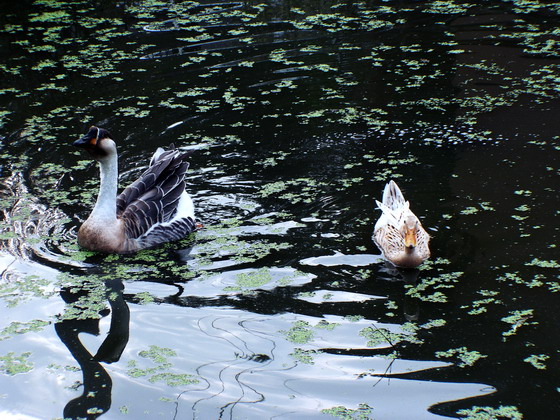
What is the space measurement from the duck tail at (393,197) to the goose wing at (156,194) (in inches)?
79.7

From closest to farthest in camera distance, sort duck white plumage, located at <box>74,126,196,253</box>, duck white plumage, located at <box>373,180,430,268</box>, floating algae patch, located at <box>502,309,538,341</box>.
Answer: floating algae patch, located at <box>502,309,538,341</box> < duck white plumage, located at <box>373,180,430,268</box> < duck white plumage, located at <box>74,126,196,253</box>

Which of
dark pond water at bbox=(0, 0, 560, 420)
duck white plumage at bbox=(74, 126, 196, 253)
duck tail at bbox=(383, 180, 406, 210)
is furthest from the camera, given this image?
duck tail at bbox=(383, 180, 406, 210)

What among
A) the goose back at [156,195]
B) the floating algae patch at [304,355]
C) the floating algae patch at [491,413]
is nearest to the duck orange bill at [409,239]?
the floating algae patch at [304,355]

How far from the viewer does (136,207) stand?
279 inches

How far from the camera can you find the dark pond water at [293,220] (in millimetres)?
4895

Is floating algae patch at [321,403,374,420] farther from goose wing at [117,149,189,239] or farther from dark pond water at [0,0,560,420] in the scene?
goose wing at [117,149,189,239]

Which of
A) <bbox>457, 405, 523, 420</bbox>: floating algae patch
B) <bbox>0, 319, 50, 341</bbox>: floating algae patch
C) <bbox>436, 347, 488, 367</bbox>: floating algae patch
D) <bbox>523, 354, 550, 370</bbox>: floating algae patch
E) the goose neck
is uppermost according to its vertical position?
the goose neck

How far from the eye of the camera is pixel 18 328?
219 inches

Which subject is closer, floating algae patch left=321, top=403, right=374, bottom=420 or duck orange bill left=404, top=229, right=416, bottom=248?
floating algae patch left=321, top=403, right=374, bottom=420

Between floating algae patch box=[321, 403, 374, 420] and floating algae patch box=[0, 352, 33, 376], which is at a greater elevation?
floating algae patch box=[0, 352, 33, 376]

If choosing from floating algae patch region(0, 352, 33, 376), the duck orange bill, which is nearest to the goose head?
floating algae patch region(0, 352, 33, 376)

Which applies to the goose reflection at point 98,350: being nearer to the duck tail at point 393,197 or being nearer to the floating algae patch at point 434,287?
the floating algae patch at point 434,287

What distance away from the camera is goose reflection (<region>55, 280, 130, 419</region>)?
4.75 m

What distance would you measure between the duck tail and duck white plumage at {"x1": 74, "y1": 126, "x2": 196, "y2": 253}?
1.90m
